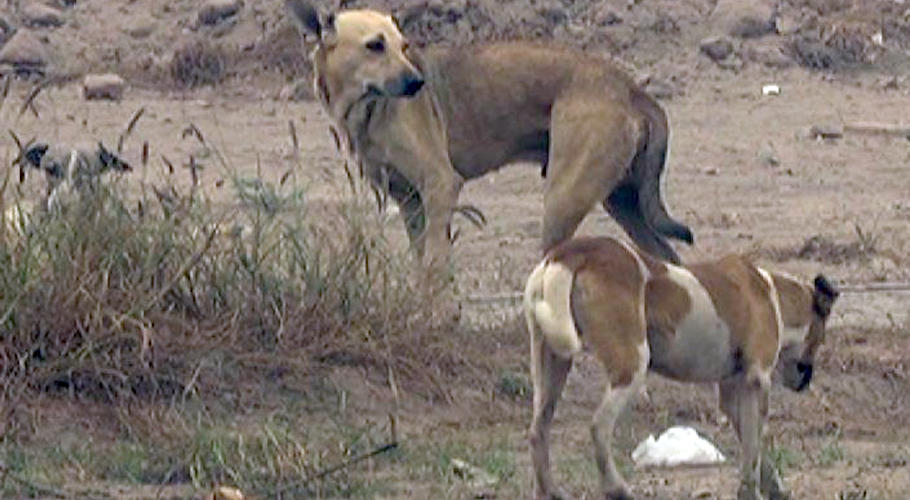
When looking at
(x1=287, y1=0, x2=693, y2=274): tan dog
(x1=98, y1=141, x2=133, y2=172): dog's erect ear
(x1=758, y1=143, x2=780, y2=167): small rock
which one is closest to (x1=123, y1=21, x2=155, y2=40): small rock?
(x1=758, y1=143, x2=780, y2=167): small rock

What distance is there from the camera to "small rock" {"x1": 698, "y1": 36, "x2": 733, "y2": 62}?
62.9 ft

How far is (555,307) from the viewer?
332 inches

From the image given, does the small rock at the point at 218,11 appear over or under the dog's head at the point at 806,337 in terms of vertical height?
under

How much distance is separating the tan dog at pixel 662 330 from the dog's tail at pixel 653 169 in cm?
226

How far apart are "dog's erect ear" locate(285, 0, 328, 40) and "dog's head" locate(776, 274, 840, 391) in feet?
10.2

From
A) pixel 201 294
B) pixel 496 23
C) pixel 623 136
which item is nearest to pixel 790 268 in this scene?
pixel 623 136

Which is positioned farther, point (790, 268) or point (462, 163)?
point (790, 268)

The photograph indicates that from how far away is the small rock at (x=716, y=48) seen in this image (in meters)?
19.2

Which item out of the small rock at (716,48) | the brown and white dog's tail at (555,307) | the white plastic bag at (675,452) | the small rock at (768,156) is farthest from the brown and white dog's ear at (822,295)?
the small rock at (716,48)

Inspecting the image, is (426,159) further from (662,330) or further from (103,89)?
(103,89)

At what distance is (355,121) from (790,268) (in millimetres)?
2683

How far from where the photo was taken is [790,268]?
1344cm

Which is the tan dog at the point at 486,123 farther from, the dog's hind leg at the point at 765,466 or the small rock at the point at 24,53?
the small rock at the point at 24,53

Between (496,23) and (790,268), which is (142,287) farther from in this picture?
(496,23)
